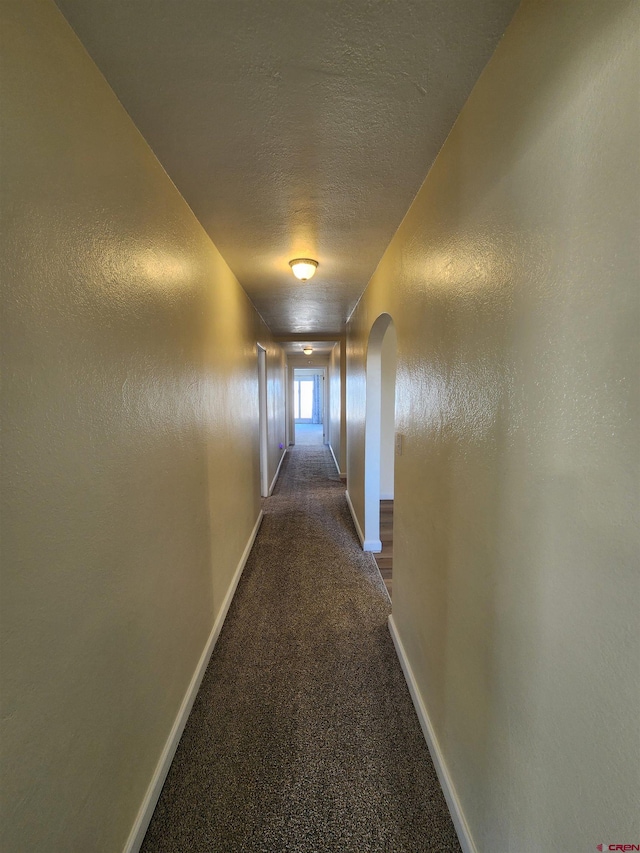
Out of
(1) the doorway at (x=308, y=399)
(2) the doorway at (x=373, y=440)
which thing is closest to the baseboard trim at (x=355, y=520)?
(2) the doorway at (x=373, y=440)

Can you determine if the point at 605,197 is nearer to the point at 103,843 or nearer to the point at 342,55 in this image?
the point at 342,55

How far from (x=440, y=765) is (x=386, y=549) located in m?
1.95

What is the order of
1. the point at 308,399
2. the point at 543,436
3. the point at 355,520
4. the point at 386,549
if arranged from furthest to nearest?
the point at 308,399 → the point at 355,520 → the point at 386,549 → the point at 543,436

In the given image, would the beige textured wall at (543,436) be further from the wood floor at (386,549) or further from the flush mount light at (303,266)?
the wood floor at (386,549)

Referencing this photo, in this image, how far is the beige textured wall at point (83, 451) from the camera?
64cm

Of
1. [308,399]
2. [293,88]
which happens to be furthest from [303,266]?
[308,399]

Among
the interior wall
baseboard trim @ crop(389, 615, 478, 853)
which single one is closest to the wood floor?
the interior wall

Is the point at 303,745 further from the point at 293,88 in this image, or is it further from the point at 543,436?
the point at 293,88

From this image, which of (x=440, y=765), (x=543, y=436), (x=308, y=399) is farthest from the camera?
(x=308, y=399)

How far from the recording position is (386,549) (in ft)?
10.3

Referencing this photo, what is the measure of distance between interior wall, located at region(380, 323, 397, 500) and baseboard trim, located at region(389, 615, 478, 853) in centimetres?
294

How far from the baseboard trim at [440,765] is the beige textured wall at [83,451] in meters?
1.03

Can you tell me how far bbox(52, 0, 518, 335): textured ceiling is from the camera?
30.6 inches

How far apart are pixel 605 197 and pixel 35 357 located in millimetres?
1095
